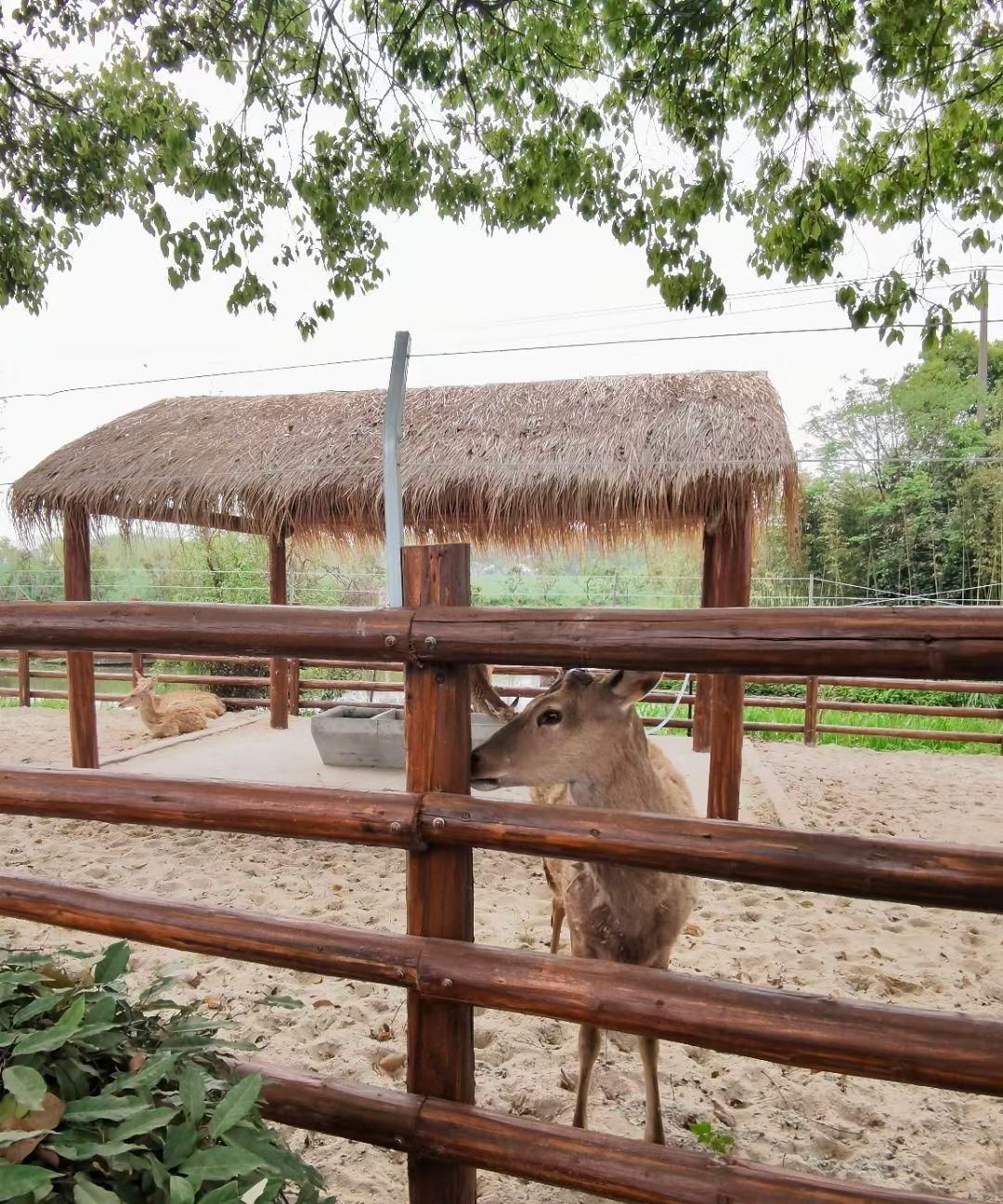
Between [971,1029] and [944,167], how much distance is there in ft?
10.2

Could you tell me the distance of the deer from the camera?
311 inches

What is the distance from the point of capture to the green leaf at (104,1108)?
117 cm

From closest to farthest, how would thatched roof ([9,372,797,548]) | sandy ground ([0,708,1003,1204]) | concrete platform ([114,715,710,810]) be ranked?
sandy ground ([0,708,1003,1204])
thatched roof ([9,372,797,548])
concrete platform ([114,715,710,810])

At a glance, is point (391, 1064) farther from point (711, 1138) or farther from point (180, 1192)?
point (180, 1192)

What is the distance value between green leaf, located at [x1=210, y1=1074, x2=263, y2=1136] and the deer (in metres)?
7.12

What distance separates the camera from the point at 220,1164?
1.17 meters

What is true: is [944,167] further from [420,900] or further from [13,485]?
[13,485]

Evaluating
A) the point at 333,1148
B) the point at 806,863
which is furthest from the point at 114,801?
the point at 806,863

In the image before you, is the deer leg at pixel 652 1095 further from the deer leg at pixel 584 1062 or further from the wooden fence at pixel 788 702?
the wooden fence at pixel 788 702

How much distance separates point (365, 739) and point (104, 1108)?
4.73 meters

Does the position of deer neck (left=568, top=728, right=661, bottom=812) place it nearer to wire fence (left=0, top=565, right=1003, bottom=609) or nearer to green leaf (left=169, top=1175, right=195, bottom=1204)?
green leaf (left=169, top=1175, right=195, bottom=1204)

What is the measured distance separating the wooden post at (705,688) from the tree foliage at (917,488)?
6618mm

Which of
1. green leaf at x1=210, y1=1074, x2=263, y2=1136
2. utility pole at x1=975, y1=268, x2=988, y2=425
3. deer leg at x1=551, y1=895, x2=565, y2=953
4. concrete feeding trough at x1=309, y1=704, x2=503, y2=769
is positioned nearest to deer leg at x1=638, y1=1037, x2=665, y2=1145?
deer leg at x1=551, y1=895, x2=565, y2=953

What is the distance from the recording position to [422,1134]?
1672 millimetres
